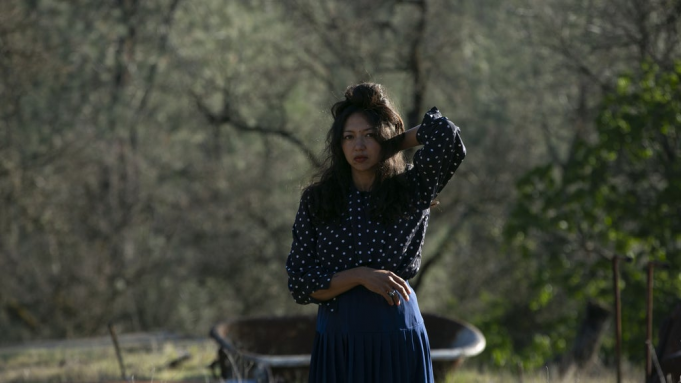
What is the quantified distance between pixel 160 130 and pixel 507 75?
8.43m

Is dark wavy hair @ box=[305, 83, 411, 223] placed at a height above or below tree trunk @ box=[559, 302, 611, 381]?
above

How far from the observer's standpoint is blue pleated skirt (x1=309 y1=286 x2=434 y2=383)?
325 cm

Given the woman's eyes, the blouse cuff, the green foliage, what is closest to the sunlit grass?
the woman's eyes

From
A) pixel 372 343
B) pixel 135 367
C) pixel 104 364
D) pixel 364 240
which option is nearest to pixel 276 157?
pixel 104 364

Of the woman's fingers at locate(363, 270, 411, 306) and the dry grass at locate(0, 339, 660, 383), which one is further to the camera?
the dry grass at locate(0, 339, 660, 383)

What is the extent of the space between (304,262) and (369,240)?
0.28 metres

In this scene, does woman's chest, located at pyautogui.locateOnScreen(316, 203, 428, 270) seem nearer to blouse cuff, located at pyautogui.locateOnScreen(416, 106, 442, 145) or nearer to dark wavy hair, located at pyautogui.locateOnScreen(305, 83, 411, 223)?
dark wavy hair, located at pyautogui.locateOnScreen(305, 83, 411, 223)

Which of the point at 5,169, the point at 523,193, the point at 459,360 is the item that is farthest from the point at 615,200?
the point at 5,169

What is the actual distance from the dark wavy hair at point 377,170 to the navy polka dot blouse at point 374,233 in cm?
4

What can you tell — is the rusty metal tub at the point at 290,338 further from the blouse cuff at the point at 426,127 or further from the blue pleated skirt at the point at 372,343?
the blouse cuff at the point at 426,127

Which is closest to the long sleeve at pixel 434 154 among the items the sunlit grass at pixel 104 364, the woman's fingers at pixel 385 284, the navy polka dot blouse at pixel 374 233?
the navy polka dot blouse at pixel 374 233

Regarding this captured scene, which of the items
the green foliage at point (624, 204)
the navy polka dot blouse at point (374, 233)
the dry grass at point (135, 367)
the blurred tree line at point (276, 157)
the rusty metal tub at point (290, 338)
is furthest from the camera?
the blurred tree line at point (276, 157)

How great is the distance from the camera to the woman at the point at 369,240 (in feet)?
10.7

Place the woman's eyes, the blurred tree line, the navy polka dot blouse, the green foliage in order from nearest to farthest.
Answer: the navy polka dot blouse → the woman's eyes → the green foliage → the blurred tree line
